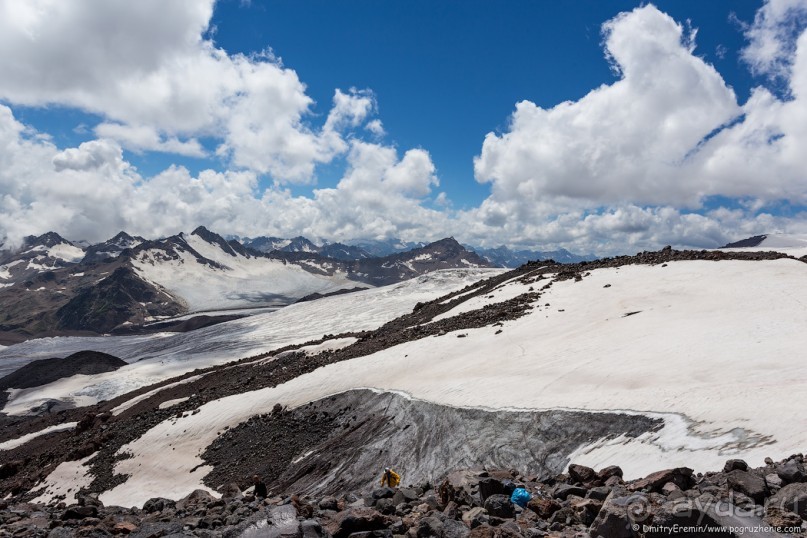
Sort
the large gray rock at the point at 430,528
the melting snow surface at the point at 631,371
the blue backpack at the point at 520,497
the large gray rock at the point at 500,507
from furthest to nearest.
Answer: the melting snow surface at the point at 631,371 < the blue backpack at the point at 520,497 < the large gray rock at the point at 500,507 < the large gray rock at the point at 430,528

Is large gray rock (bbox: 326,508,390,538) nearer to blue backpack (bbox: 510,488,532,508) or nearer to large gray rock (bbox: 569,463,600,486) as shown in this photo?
blue backpack (bbox: 510,488,532,508)

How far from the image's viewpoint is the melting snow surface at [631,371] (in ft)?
42.8

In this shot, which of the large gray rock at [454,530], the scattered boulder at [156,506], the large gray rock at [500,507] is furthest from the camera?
the scattered boulder at [156,506]

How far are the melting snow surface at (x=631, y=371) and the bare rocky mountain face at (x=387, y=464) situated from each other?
0.78 meters

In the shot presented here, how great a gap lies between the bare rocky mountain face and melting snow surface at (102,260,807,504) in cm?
78

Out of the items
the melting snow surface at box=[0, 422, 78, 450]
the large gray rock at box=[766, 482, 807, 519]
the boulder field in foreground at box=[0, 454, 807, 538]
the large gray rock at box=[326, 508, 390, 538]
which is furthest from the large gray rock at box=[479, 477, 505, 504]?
the melting snow surface at box=[0, 422, 78, 450]

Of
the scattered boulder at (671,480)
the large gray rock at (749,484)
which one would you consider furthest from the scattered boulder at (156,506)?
the large gray rock at (749,484)

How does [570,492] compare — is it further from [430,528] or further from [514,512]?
[430,528]

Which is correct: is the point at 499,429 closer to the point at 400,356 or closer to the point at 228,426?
the point at 400,356

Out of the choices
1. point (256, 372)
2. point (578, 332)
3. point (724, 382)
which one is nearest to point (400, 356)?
point (578, 332)

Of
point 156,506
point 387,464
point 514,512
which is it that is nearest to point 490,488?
point 514,512

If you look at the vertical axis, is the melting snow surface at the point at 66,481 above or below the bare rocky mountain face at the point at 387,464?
below

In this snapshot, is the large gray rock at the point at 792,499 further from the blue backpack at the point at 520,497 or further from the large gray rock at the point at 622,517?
the blue backpack at the point at 520,497

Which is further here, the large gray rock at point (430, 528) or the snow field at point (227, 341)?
the snow field at point (227, 341)
